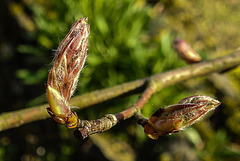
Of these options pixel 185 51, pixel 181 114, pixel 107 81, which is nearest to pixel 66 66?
pixel 181 114

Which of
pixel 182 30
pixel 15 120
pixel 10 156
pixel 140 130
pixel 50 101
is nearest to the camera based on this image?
pixel 50 101

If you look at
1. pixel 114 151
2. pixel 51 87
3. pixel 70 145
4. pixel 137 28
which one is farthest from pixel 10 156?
pixel 51 87

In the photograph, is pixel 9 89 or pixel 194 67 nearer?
pixel 194 67

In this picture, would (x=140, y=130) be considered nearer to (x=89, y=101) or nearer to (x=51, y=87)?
(x=89, y=101)

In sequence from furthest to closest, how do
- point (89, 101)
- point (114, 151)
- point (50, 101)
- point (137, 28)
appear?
point (137, 28) → point (114, 151) → point (89, 101) → point (50, 101)

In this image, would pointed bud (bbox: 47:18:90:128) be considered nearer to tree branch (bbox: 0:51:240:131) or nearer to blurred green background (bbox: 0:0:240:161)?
tree branch (bbox: 0:51:240:131)

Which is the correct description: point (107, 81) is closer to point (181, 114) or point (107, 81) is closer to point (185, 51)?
point (185, 51)

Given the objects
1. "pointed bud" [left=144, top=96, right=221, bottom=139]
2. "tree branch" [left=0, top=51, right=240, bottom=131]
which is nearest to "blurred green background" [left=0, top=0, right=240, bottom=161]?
"tree branch" [left=0, top=51, right=240, bottom=131]
